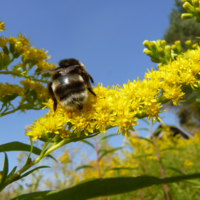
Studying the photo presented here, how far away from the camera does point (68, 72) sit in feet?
4.29

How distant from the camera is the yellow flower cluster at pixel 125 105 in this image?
110cm

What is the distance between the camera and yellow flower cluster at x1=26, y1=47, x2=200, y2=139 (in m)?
1.10

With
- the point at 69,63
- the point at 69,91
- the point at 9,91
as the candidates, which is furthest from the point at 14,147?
the point at 69,63

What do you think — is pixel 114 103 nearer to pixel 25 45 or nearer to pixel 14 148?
pixel 14 148

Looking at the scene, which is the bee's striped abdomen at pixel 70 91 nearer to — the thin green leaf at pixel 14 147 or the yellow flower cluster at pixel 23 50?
the thin green leaf at pixel 14 147

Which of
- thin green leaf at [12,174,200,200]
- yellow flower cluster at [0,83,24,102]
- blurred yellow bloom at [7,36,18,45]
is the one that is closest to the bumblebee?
thin green leaf at [12,174,200,200]

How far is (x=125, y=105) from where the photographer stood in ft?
3.72

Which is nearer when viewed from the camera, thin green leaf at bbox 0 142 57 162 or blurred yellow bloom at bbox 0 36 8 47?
thin green leaf at bbox 0 142 57 162

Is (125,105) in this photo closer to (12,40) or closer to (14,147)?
(14,147)

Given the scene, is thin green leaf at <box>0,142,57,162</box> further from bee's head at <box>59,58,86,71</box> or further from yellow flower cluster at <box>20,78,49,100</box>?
bee's head at <box>59,58,86,71</box>

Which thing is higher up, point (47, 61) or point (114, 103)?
point (47, 61)

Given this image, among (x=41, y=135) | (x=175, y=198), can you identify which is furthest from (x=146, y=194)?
(x=41, y=135)

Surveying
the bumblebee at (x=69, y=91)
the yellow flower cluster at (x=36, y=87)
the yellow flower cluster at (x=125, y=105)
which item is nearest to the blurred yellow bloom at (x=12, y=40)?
the yellow flower cluster at (x=36, y=87)

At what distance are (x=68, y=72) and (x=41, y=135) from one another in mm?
448
